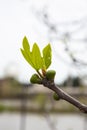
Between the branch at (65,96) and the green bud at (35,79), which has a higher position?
the green bud at (35,79)

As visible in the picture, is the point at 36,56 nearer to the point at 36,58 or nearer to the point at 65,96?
the point at 36,58

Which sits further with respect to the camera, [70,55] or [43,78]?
[70,55]

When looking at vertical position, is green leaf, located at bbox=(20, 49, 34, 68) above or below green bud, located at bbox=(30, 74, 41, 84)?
above

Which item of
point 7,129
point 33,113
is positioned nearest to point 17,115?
point 33,113

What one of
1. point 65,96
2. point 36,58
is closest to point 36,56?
point 36,58

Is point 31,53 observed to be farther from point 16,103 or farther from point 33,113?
point 16,103

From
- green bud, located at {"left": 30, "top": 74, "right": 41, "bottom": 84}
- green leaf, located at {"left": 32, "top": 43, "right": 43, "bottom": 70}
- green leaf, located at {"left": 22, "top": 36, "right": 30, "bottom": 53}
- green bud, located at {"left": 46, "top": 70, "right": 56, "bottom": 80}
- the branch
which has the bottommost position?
the branch
